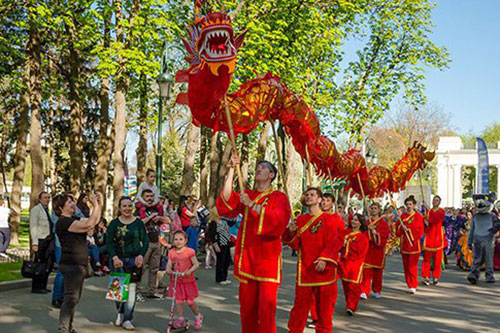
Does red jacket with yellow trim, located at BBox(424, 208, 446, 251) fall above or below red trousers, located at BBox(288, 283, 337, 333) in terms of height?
above

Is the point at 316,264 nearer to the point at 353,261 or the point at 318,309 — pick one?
the point at 318,309

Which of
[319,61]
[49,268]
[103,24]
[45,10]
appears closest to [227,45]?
[49,268]

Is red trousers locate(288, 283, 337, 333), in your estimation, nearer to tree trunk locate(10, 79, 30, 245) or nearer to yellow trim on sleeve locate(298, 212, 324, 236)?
yellow trim on sleeve locate(298, 212, 324, 236)

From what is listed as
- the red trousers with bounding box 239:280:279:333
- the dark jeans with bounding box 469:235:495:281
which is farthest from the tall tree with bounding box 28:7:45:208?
the red trousers with bounding box 239:280:279:333

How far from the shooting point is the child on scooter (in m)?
8.69

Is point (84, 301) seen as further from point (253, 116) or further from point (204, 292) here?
point (253, 116)

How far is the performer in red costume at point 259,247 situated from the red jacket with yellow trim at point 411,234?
25.0 ft

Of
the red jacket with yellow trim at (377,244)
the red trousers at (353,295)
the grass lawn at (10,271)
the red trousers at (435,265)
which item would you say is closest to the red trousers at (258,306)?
the red trousers at (353,295)

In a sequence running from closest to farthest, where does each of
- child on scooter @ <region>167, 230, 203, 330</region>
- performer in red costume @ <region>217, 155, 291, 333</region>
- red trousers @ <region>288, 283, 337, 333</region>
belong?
performer in red costume @ <region>217, 155, 291, 333</region> → red trousers @ <region>288, 283, 337, 333</region> → child on scooter @ <region>167, 230, 203, 330</region>

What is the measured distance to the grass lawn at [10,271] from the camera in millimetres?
12743

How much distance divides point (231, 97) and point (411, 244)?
24.1ft

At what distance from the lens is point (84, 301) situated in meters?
10.9

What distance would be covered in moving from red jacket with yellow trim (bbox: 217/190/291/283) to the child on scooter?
231cm

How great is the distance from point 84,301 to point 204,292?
2.49 metres
